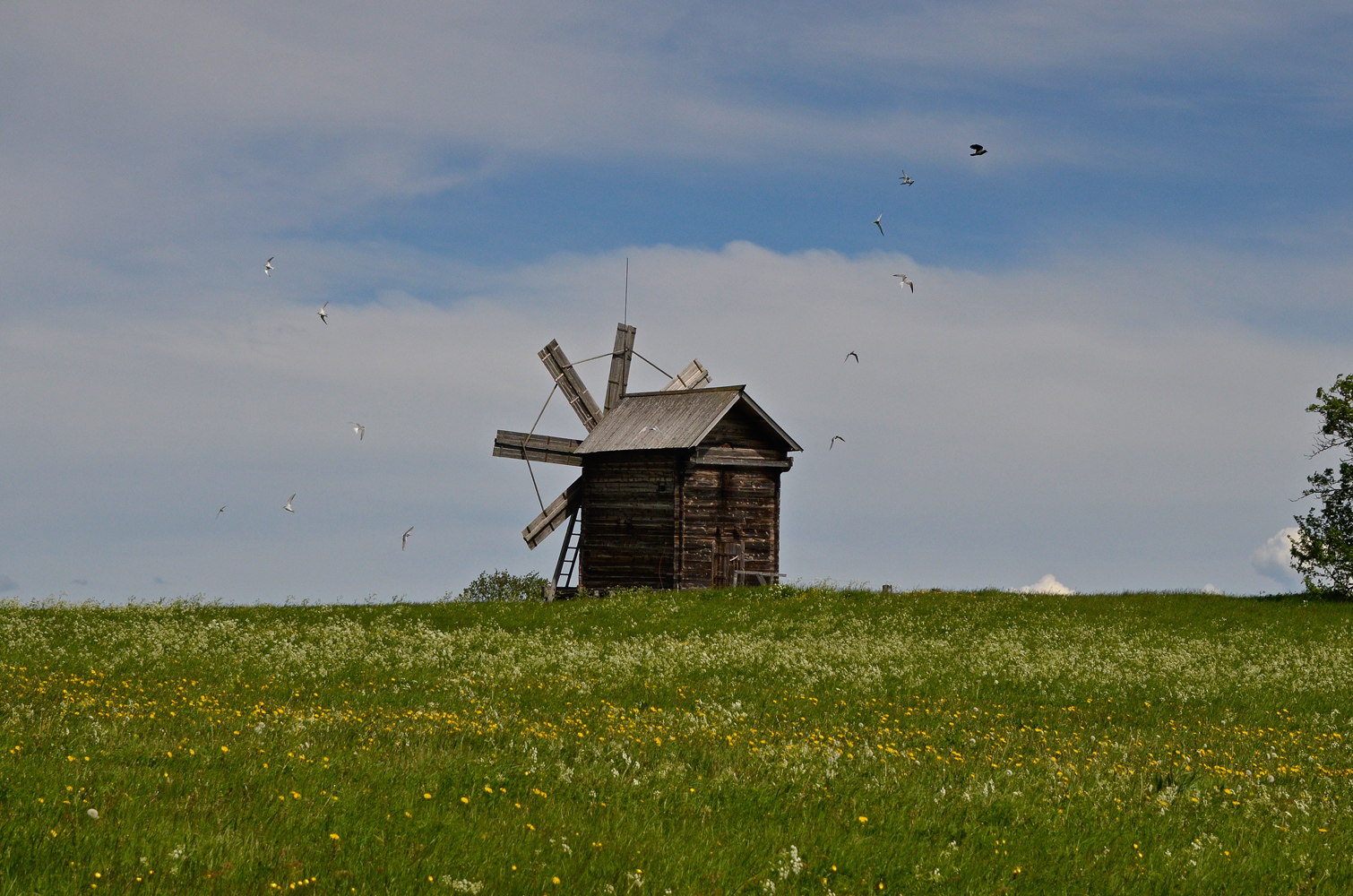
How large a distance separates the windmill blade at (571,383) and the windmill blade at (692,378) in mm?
4350

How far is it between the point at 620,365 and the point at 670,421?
727cm

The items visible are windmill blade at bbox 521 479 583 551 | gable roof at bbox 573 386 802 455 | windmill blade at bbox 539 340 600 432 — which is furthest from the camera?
windmill blade at bbox 539 340 600 432

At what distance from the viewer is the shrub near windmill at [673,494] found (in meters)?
41.4

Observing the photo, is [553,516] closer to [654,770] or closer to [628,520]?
[628,520]

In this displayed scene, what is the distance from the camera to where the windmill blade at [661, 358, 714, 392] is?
167 ft

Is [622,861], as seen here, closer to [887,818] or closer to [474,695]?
[887,818]

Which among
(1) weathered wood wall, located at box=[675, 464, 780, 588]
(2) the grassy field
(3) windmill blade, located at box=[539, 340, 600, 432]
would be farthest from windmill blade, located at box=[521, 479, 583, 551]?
(2) the grassy field

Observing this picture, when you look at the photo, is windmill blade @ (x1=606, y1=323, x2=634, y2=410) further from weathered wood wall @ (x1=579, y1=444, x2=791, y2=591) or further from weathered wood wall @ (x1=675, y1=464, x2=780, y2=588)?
weathered wood wall @ (x1=675, y1=464, x2=780, y2=588)

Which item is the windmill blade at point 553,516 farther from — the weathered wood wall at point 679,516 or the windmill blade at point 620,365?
the windmill blade at point 620,365

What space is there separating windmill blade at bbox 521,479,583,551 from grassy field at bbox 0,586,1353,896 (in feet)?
61.8

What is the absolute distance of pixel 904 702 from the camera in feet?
64.0

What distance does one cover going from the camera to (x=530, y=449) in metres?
45.4

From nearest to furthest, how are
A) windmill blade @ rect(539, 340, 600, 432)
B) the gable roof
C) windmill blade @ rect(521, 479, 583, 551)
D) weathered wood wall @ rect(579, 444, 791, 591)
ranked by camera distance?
1. weathered wood wall @ rect(579, 444, 791, 591)
2. the gable roof
3. windmill blade @ rect(521, 479, 583, 551)
4. windmill blade @ rect(539, 340, 600, 432)

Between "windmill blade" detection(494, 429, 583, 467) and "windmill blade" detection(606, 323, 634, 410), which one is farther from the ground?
"windmill blade" detection(606, 323, 634, 410)
